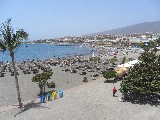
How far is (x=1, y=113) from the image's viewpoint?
22.8 metres

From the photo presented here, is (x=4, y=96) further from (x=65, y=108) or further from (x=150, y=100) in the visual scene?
(x=150, y=100)

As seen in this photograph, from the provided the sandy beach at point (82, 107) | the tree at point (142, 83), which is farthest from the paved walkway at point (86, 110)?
the tree at point (142, 83)

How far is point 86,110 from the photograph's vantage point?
2153 cm

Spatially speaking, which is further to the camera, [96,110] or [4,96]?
[4,96]

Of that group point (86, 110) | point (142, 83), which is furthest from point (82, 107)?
point (142, 83)

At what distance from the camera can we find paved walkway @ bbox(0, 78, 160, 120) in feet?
65.7

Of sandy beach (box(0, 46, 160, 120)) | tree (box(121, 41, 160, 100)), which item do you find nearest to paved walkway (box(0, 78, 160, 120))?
sandy beach (box(0, 46, 160, 120))

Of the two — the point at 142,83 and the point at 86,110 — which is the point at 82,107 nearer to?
the point at 86,110

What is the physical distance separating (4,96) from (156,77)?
16789 mm

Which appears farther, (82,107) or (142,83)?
(142,83)

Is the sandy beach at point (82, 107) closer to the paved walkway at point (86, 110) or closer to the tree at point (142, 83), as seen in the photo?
the paved walkway at point (86, 110)

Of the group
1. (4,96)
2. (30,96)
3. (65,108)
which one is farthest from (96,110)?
(4,96)

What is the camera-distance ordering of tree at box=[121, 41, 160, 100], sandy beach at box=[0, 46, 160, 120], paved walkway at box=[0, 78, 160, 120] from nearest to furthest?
paved walkway at box=[0, 78, 160, 120] < sandy beach at box=[0, 46, 160, 120] < tree at box=[121, 41, 160, 100]

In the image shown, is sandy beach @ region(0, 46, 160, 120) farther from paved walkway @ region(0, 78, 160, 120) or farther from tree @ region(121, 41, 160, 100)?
tree @ region(121, 41, 160, 100)
